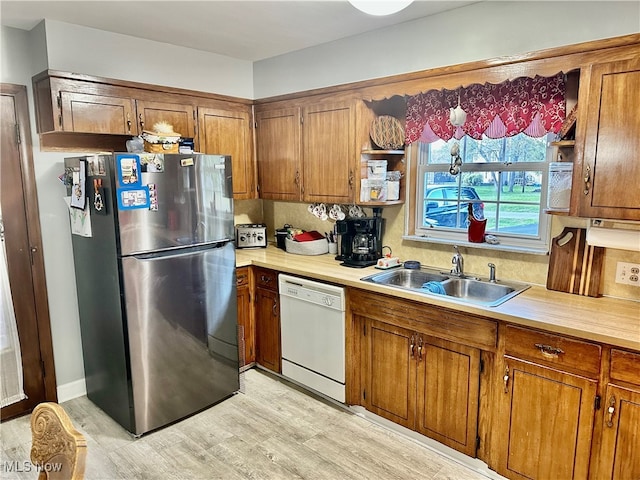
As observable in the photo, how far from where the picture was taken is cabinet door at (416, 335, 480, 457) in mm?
2264

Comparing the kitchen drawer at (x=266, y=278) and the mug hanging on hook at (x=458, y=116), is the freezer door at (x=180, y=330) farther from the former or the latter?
the mug hanging on hook at (x=458, y=116)

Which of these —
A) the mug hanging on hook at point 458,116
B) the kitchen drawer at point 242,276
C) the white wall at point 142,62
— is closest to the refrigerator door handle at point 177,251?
the kitchen drawer at point 242,276

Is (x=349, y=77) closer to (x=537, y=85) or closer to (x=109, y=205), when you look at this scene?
(x=537, y=85)

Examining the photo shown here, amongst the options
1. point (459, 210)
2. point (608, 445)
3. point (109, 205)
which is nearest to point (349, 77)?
point (459, 210)

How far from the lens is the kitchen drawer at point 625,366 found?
1749 millimetres

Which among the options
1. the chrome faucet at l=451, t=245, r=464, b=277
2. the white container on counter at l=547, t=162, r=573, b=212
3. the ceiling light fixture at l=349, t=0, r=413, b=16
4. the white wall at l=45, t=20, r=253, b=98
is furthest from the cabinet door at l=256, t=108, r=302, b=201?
the white container on counter at l=547, t=162, r=573, b=212

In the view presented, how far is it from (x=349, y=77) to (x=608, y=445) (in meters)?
2.45

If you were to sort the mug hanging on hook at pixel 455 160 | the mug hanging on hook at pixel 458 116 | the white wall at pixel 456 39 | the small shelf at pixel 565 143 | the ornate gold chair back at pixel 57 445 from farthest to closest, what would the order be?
1. the mug hanging on hook at pixel 455 160
2. the mug hanging on hook at pixel 458 116
3. the small shelf at pixel 565 143
4. the white wall at pixel 456 39
5. the ornate gold chair back at pixel 57 445

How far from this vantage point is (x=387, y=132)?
301 centimetres

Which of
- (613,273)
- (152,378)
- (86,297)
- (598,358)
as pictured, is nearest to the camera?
(598,358)

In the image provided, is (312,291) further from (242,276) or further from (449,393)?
(449,393)

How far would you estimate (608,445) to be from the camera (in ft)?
6.07

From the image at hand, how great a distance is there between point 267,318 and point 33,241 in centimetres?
161

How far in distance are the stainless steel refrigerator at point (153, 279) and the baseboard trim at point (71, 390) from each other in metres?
0.12
